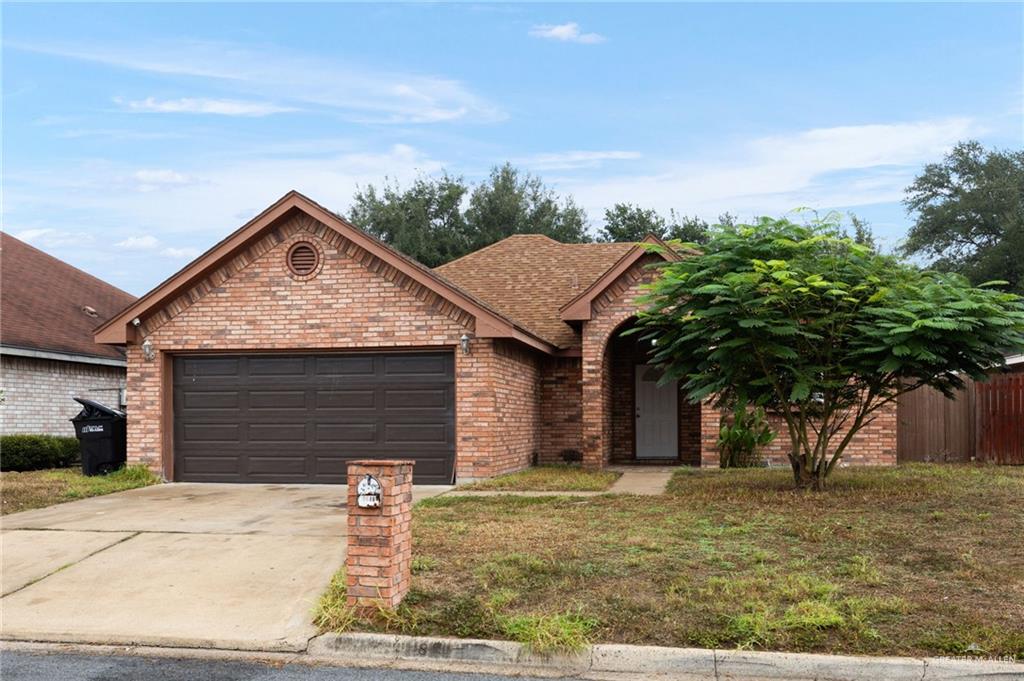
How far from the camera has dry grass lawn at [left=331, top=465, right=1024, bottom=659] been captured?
646cm

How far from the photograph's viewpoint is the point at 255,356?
15.8 meters

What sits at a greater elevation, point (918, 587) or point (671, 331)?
point (671, 331)

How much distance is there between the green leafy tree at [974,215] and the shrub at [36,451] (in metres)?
36.7

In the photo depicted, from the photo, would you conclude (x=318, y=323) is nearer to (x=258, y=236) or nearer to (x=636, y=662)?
(x=258, y=236)

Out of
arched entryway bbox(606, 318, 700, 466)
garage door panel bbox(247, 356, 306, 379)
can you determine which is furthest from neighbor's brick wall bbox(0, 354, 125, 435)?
arched entryway bbox(606, 318, 700, 466)

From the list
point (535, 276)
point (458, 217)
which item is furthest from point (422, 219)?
point (535, 276)

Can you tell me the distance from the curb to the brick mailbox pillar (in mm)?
414

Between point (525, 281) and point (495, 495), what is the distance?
9.14 meters

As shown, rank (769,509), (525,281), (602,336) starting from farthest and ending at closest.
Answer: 1. (525,281)
2. (602,336)
3. (769,509)

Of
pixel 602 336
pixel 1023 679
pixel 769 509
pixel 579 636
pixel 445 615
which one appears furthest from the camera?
pixel 602 336

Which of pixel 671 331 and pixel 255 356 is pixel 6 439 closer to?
pixel 255 356

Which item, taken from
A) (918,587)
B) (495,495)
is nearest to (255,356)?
Answer: (495,495)

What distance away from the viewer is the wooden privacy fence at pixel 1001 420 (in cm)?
1784

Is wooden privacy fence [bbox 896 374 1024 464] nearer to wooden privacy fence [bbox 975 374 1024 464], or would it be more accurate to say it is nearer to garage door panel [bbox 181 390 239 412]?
wooden privacy fence [bbox 975 374 1024 464]
